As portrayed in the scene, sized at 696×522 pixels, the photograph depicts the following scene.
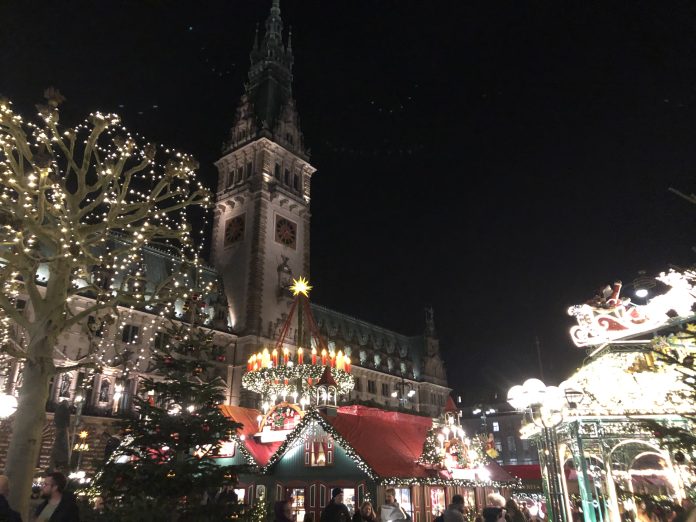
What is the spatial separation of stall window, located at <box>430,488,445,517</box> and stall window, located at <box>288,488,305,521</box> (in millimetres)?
4756

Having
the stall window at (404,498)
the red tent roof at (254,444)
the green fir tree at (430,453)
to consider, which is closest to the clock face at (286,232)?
the red tent roof at (254,444)

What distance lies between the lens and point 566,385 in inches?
500

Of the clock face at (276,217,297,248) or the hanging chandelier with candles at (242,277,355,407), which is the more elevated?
the clock face at (276,217,297,248)

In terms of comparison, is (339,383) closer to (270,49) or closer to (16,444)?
(16,444)

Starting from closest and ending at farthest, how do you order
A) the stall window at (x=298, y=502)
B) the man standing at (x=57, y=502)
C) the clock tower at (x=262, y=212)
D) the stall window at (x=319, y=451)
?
1. the man standing at (x=57, y=502)
2. the stall window at (x=319, y=451)
3. the stall window at (x=298, y=502)
4. the clock tower at (x=262, y=212)

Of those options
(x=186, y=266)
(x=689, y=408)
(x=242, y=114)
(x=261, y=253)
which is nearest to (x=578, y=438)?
(x=689, y=408)

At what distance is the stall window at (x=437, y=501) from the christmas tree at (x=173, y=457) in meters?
9.67

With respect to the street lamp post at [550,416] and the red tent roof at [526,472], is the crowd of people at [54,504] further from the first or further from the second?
the red tent roof at [526,472]

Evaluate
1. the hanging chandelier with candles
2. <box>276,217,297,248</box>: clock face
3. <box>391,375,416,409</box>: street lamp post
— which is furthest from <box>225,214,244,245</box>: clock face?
<box>391,375,416,409</box>: street lamp post

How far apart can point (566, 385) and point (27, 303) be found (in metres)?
34.9

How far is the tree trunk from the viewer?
11859 millimetres

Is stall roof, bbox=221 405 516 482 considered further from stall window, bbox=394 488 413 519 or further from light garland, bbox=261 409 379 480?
stall window, bbox=394 488 413 519

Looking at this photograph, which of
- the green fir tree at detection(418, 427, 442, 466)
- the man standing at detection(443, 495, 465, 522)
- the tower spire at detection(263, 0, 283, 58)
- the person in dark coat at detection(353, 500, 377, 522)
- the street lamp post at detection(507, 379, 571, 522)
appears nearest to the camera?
the man standing at detection(443, 495, 465, 522)

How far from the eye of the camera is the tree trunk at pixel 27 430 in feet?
38.9
